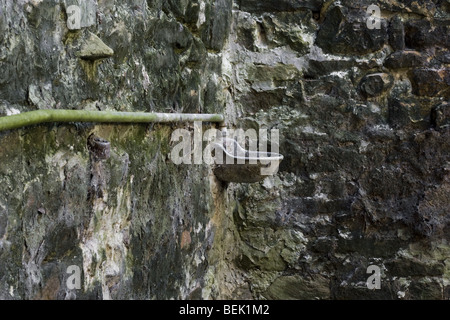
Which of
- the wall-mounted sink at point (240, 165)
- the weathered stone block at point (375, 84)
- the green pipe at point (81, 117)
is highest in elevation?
the weathered stone block at point (375, 84)

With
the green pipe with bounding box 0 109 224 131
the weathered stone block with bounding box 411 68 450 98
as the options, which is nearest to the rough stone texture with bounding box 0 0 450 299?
the weathered stone block with bounding box 411 68 450 98

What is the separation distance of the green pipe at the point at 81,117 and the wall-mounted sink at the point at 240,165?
1.83ft

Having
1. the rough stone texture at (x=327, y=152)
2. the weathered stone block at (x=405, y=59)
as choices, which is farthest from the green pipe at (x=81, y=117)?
the weathered stone block at (x=405, y=59)

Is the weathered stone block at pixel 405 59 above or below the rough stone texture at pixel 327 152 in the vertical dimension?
above

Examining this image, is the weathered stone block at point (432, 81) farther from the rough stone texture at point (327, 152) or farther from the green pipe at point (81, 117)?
the green pipe at point (81, 117)

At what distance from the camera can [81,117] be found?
1468 mm

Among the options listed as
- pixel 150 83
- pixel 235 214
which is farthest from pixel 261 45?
pixel 150 83

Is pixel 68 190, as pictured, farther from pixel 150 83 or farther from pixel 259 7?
pixel 259 7

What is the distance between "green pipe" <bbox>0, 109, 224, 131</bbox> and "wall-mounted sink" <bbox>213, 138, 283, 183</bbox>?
0.56m

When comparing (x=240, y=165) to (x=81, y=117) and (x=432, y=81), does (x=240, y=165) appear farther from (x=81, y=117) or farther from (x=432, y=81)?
(x=81, y=117)

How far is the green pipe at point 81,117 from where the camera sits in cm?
122

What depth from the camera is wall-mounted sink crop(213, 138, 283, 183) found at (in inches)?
107

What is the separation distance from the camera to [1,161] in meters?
Result: 1.23

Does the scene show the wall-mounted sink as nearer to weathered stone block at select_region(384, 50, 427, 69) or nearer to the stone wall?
the stone wall
